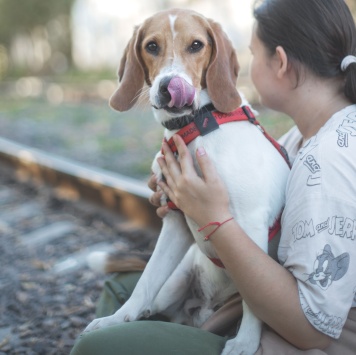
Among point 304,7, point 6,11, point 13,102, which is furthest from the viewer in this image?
point 6,11

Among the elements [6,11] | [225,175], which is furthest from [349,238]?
[6,11]

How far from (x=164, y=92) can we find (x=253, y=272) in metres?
0.74

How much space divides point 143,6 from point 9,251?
1581 centimetres

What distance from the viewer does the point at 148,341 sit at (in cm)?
183

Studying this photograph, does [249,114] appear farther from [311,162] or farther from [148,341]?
[148,341]

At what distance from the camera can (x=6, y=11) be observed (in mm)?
21469

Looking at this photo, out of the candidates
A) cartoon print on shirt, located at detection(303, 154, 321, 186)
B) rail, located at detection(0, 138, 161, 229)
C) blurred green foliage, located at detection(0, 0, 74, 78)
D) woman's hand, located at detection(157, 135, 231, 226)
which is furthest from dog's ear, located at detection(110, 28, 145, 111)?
blurred green foliage, located at detection(0, 0, 74, 78)

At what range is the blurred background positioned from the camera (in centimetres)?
705

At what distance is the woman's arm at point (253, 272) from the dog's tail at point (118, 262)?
29.3 inches

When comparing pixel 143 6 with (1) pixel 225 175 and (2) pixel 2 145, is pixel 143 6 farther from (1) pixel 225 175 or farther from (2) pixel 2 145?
(1) pixel 225 175

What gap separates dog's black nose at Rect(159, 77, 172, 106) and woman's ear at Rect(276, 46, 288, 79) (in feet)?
1.41

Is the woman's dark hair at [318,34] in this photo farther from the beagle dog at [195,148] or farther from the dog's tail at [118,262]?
the dog's tail at [118,262]

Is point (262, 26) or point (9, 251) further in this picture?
point (9, 251)

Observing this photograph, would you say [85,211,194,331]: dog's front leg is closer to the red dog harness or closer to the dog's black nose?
the red dog harness
